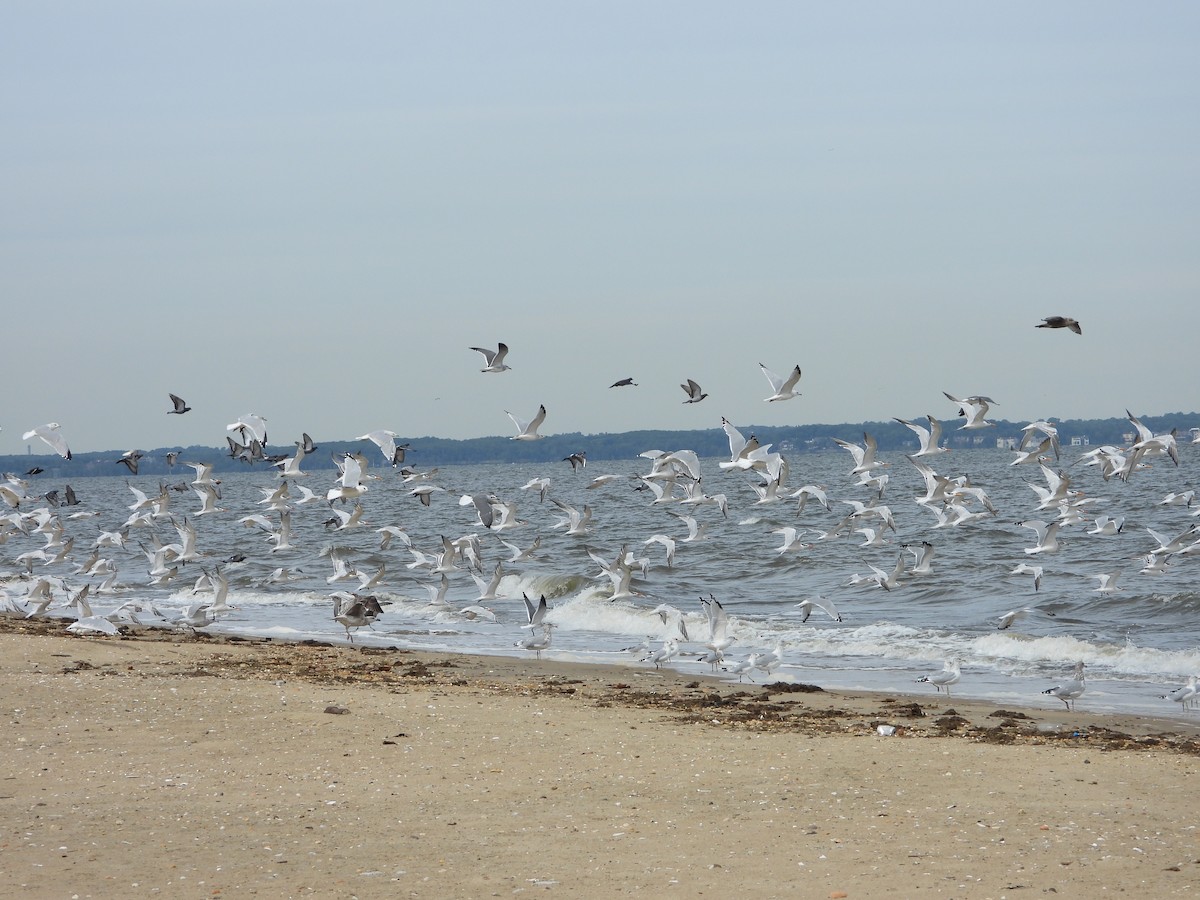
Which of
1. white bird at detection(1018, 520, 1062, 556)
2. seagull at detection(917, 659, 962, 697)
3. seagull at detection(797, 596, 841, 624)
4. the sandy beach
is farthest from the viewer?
white bird at detection(1018, 520, 1062, 556)

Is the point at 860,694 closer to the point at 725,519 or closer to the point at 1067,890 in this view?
the point at 1067,890

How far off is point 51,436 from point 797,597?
14.2 meters

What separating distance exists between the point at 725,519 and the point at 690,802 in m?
40.5

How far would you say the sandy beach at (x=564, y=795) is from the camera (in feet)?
25.0

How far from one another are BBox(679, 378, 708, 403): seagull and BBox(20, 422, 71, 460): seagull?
9.81 meters

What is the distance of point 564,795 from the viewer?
9492mm

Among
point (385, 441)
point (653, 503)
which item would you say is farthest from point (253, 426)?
point (653, 503)

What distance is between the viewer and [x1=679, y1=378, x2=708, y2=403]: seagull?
2145 cm

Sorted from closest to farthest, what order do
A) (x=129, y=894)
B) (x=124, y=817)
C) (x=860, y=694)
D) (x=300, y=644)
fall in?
(x=129, y=894)
(x=124, y=817)
(x=860, y=694)
(x=300, y=644)

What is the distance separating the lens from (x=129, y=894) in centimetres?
720

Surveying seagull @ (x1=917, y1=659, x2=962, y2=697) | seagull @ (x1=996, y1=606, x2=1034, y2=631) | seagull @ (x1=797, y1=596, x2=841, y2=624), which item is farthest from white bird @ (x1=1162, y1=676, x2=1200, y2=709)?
seagull @ (x1=797, y1=596, x2=841, y2=624)

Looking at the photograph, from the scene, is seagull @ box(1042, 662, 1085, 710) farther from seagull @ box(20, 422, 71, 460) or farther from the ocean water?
seagull @ box(20, 422, 71, 460)

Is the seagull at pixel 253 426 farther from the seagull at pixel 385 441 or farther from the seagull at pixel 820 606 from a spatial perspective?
the seagull at pixel 820 606

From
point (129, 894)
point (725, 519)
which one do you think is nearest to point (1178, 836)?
point (129, 894)
